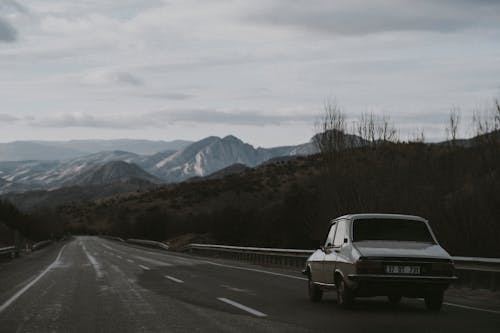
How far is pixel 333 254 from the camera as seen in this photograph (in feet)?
42.3

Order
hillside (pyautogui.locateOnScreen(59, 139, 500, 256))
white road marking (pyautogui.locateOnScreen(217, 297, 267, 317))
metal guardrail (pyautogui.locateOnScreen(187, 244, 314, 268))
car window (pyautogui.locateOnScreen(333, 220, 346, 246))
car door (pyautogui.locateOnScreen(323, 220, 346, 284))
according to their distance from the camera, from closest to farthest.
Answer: white road marking (pyautogui.locateOnScreen(217, 297, 267, 317)) → car door (pyautogui.locateOnScreen(323, 220, 346, 284)) → car window (pyautogui.locateOnScreen(333, 220, 346, 246)) → metal guardrail (pyautogui.locateOnScreen(187, 244, 314, 268)) → hillside (pyautogui.locateOnScreen(59, 139, 500, 256))

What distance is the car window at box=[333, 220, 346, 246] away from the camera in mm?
12920

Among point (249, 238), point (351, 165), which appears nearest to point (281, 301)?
point (351, 165)

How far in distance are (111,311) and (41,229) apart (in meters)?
119

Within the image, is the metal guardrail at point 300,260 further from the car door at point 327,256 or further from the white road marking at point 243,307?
the white road marking at point 243,307

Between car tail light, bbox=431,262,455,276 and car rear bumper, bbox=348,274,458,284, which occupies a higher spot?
car tail light, bbox=431,262,455,276

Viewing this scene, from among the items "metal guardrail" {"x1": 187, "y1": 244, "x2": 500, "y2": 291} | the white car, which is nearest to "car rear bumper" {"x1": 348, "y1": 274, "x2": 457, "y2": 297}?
the white car

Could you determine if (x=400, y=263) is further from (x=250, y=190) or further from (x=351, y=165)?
(x=250, y=190)

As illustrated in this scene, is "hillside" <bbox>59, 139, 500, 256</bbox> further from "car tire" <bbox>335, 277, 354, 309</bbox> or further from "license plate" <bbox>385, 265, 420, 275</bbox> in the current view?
"license plate" <bbox>385, 265, 420, 275</bbox>

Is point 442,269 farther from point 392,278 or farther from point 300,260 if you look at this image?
point 300,260

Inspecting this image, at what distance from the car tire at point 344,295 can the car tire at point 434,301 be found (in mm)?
1249

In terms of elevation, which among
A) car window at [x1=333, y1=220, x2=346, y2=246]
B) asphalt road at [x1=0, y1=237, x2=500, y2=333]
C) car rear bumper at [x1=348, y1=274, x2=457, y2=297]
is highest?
car window at [x1=333, y1=220, x2=346, y2=246]

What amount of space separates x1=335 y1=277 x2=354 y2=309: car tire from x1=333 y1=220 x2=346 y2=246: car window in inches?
31.1

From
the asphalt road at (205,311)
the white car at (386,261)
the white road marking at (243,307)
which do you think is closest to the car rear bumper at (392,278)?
the white car at (386,261)
